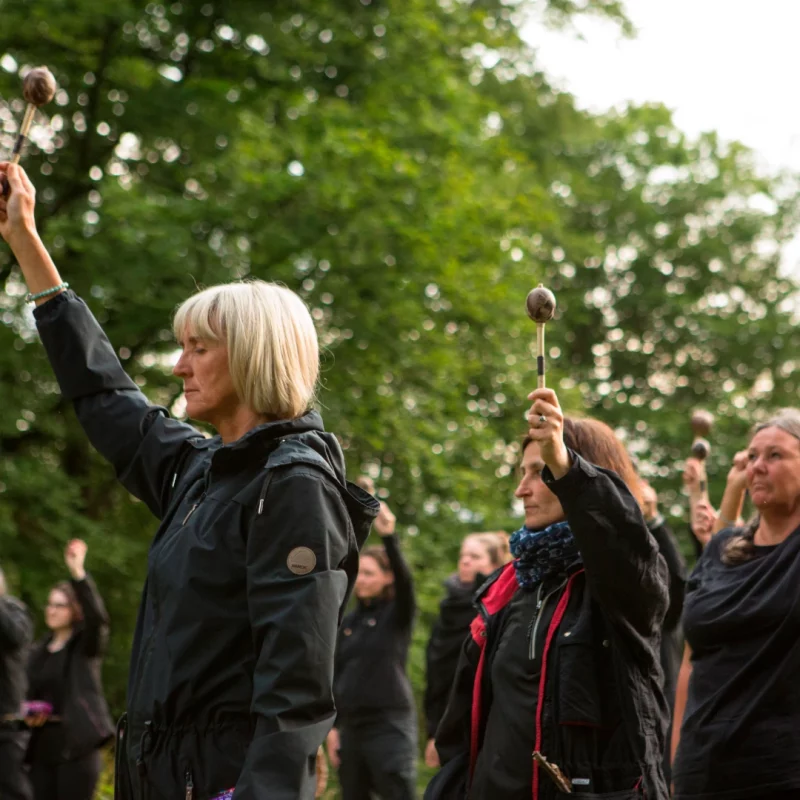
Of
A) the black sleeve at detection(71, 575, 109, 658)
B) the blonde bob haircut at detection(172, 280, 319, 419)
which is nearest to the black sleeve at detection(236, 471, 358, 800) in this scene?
the blonde bob haircut at detection(172, 280, 319, 419)

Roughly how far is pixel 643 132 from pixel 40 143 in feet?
60.7

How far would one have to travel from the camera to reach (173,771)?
2785 mm

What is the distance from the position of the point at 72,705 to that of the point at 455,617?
2.92 m

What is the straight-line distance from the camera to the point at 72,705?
973cm

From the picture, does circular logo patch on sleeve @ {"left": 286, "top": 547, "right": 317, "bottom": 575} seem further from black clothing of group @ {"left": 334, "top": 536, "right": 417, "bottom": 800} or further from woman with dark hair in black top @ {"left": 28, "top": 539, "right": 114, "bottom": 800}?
woman with dark hair in black top @ {"left": 28, "top": 539, "right": 114, "bottom": 800}

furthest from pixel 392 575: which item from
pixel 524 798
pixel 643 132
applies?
pixel 643 132

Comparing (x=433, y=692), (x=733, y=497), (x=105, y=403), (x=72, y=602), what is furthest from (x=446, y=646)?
(x=105, y=403)

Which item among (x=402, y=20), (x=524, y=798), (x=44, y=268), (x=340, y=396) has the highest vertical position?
(x=402, y=20)

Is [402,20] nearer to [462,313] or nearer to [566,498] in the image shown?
[462,313]

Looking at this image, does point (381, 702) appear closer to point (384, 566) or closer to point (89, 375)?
point (384, 566)

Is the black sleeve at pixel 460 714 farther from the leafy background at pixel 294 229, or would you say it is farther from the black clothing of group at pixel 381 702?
the leafy background at pixel 294 229

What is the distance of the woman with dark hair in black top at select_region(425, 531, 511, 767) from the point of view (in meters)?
9.39

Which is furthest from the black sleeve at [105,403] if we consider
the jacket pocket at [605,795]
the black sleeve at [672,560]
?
the black sleeve at [672,560]

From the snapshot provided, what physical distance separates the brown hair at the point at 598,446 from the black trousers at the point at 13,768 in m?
6.44
